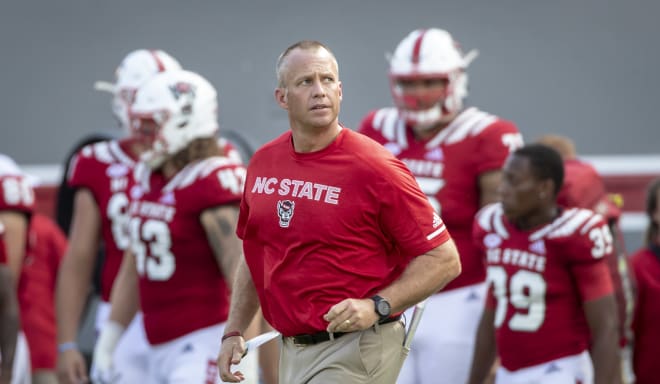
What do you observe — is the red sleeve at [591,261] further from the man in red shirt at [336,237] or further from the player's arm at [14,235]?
the player's arm at [14,235]

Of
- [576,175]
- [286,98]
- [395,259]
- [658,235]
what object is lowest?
[658,235]

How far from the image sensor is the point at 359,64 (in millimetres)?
8594

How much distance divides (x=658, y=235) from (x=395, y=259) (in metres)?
3.33

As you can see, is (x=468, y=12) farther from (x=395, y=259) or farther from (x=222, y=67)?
(x=395, y=259)

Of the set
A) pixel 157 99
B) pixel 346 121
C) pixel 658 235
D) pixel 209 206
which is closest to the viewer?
pixel 209 206

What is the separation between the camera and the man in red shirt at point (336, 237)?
3764mm

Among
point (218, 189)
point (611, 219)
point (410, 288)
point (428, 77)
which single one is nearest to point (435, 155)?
point (428, 77)

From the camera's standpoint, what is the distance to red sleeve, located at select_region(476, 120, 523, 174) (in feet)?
18.7

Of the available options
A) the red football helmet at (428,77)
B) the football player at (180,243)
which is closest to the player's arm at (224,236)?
the football player at (180,243)

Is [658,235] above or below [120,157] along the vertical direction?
below

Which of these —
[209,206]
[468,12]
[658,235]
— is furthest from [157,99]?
[468,12]

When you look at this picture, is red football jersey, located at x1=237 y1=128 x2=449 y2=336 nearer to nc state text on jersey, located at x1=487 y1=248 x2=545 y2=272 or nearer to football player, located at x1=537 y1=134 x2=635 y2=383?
nc state text on jersey, located at x1=487 y1=248 x2=545 y2=272

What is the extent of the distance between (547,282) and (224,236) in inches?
48.9

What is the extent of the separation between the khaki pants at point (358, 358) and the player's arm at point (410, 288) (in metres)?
0.10
